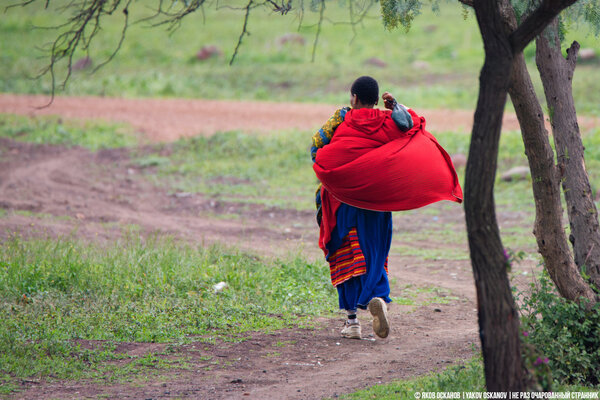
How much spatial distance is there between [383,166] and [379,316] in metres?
1.11

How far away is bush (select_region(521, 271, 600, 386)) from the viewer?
13.2 ft

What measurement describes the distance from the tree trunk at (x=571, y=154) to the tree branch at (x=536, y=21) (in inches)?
56.4

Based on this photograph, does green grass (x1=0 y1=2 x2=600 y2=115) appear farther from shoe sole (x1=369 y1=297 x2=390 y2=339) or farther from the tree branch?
the tree branch

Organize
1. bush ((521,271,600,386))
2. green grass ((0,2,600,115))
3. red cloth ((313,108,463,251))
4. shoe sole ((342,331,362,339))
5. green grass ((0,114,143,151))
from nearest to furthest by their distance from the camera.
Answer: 1. bush ((521,271,600,386))
2. red cloth ((313,108,463,251))
3. shoe sole ((342,331,362,339))
4. green grass ((0,114,143,151))
5. green grass ((0,2,600,115))

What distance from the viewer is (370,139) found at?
487 cm

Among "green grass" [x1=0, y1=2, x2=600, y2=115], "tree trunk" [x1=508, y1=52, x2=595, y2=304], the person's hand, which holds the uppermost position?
"green grass" [x1=0, y1=2, x2=600, y2=115]

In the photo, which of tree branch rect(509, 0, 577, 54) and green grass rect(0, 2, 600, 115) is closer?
tree branch rect(509, 0, 577, 54)

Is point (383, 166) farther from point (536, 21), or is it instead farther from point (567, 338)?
point (536, 21)

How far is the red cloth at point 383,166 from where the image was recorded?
4781mm

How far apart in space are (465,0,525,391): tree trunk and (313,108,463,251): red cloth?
63.4 inches

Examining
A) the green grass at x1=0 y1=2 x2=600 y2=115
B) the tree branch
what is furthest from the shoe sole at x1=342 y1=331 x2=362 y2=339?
the green grass at x1=0 y1=2 x2=600 y2=115

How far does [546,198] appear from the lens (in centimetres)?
432

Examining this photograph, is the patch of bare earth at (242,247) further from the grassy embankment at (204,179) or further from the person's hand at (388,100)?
the person's hand at (388,100)

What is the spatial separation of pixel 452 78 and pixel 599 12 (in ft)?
49.2
